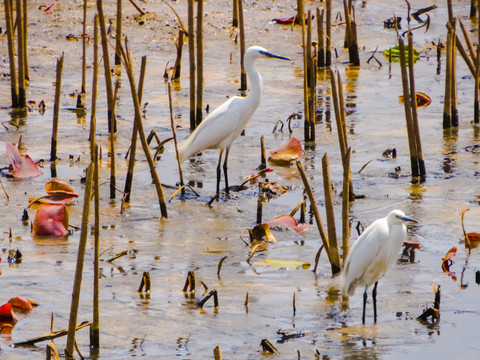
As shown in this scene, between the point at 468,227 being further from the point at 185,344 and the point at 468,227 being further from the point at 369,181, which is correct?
the point at 185,344

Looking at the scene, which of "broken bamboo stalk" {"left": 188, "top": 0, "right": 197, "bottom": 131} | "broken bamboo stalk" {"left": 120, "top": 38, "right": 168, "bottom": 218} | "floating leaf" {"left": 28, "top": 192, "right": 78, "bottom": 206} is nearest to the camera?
"broken bamboo stalk" {"left": 120, "top": 38, "right": 168, "bottom": 218}


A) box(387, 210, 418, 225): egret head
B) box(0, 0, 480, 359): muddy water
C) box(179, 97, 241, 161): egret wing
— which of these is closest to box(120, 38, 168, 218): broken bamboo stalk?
box(0, 0, 480, 359): muddy water

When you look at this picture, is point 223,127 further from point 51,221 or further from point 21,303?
point 21,303

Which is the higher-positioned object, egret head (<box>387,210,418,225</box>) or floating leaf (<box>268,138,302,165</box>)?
egret head (<box>387,210,418,225</box>)

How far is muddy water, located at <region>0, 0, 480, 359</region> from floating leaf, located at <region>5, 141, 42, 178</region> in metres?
0.12

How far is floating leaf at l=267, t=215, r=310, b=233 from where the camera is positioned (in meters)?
7.64

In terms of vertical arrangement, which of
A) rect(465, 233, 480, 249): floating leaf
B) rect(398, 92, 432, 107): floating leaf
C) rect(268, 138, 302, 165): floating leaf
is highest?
rect(398, 92, 432, 107): floating leaf

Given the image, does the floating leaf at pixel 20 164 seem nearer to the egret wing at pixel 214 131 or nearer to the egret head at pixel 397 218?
the egret wing at pixel 214 131

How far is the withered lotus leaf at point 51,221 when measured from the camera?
735 centimetres

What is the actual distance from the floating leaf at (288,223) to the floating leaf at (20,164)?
2.84 m

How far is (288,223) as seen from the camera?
764 cm

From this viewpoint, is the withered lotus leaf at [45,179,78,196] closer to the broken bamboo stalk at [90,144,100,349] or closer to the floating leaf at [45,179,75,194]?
the floating leaf at [45,179,75,194]

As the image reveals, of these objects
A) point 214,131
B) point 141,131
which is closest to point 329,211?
point 141,131

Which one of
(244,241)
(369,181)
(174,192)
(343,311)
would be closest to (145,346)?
(343,311)
